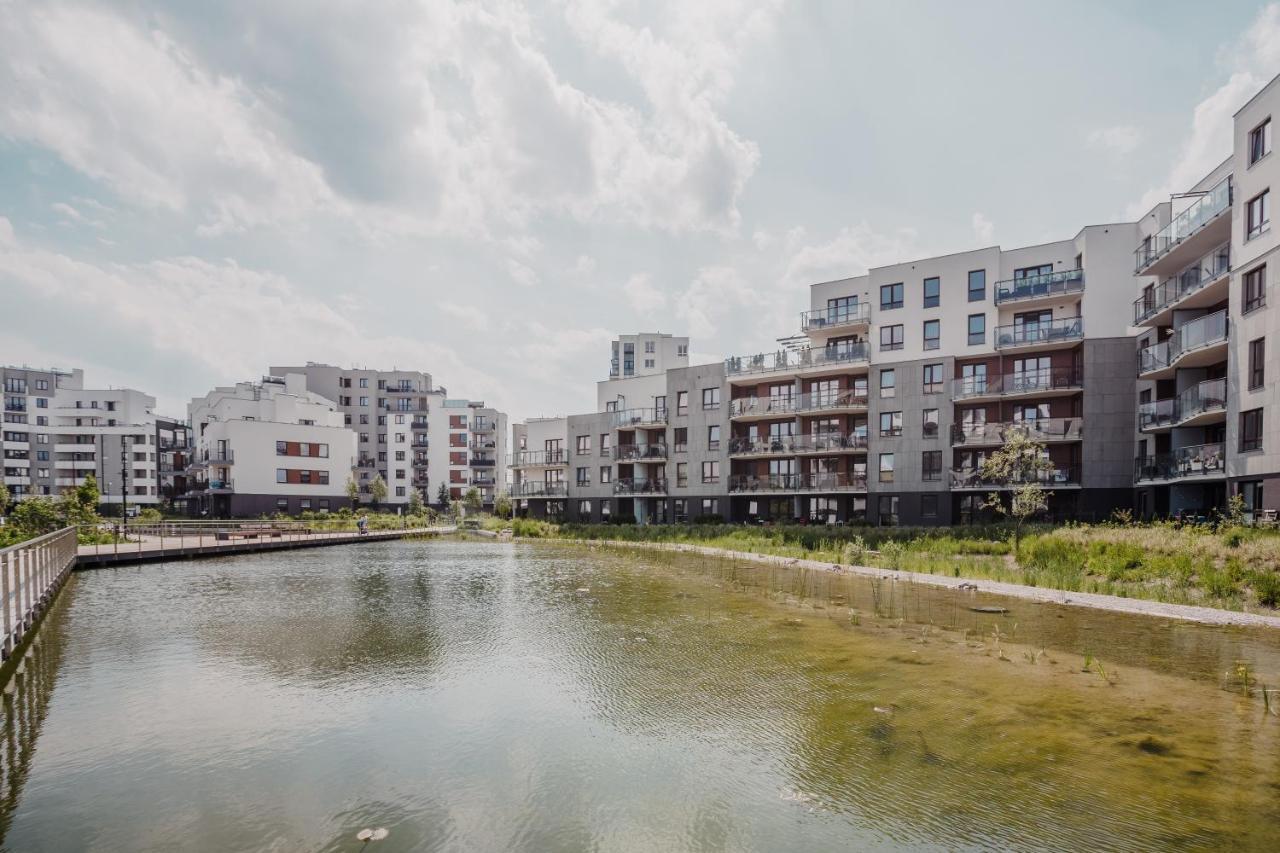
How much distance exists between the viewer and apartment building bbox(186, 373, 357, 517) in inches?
2756

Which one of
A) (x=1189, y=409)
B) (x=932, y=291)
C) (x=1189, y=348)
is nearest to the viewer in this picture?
(x=1189, y=348)

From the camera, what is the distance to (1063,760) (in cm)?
763

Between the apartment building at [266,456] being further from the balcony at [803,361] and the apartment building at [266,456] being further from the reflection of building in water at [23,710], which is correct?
the reflection of building in water at [23,710]

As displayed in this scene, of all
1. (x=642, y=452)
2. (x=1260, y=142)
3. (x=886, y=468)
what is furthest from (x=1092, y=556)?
(x=642, y=452)

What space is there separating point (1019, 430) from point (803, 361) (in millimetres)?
13585

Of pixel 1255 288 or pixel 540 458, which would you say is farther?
pixel 540 458

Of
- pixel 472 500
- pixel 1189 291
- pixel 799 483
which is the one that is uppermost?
pixel 1189 291

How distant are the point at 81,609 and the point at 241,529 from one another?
30.7 meters

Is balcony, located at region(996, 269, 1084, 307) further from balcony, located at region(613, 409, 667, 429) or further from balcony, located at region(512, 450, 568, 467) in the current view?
balcony, located at region(512, 450, 568, 467)

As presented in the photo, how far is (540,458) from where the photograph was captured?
2445 inches

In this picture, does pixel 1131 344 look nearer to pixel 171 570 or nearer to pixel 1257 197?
pixel 1257 197

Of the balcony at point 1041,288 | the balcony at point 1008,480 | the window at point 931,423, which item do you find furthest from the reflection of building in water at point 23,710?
the balcony at point 1041,288

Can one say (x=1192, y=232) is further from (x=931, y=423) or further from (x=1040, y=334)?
(x=931, y=423)

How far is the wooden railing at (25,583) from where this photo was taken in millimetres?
11391
